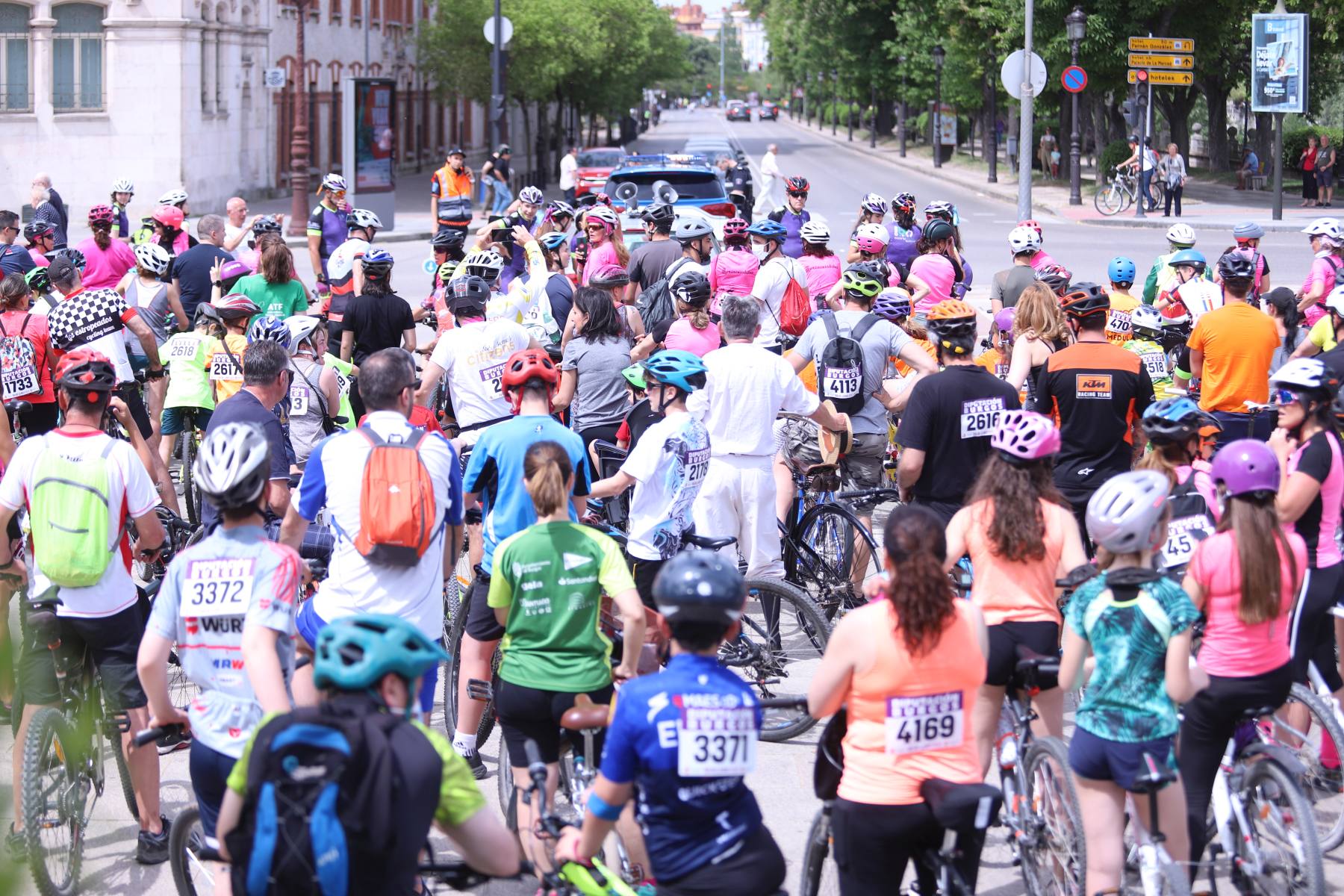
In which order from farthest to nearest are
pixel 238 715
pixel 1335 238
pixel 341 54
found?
pixel 341 54, pixel 1335 238, pixel 238 715

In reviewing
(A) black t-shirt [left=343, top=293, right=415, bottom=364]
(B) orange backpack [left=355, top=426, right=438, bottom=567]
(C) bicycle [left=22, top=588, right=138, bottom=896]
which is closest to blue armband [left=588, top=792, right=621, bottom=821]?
(B) orange backpack [left=355, top=426, right=438, bottom=567]

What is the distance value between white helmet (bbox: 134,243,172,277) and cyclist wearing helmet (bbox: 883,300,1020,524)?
22.1 feet

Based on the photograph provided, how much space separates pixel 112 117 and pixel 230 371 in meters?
28.3

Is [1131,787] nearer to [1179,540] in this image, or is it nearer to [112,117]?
[1179,540]

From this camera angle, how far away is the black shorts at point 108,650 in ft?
19.6

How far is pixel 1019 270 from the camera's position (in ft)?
39.3

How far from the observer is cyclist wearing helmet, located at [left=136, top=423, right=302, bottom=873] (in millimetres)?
4867

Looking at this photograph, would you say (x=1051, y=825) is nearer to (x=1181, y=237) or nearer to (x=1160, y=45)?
(x=1181, y=237)

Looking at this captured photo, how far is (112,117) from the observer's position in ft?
116

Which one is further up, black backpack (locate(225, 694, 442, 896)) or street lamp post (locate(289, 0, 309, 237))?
street lamp post (locate(289, 0, 309, 237))

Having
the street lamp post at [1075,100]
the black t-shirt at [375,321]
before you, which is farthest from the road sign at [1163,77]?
the black t-shirt at [375,321]

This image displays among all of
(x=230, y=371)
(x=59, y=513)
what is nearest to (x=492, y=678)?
(x=59, y=513)

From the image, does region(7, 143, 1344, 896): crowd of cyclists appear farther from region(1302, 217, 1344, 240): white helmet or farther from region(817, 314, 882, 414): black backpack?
region(1302, 217, 1344, 240): white helmet

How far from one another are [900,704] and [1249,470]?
1.67 m
